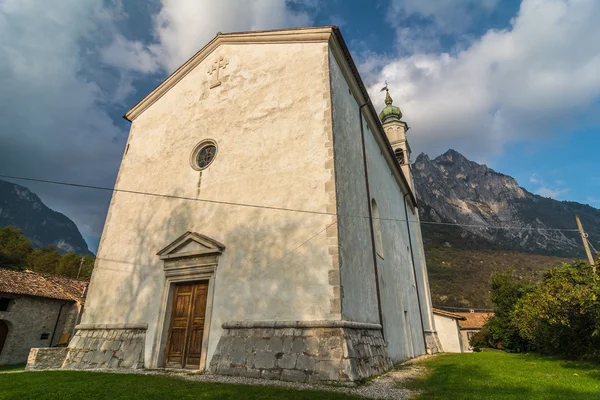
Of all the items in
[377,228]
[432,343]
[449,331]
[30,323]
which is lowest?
[432,343]

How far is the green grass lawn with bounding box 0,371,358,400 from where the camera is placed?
501 centimetres

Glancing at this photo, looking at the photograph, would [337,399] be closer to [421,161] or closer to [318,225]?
[318,225]

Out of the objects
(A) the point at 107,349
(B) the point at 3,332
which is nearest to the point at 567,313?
(A) the point at 107,349

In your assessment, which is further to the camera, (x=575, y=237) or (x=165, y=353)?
(x=575, y=237)

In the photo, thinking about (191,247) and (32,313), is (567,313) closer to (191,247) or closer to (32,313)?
(191,247)

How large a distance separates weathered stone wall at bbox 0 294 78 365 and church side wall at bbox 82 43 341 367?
676 inches

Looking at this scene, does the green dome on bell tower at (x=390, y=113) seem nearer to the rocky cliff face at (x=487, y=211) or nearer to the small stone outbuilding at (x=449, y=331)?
the small stone outbuilding at (x=449, y=331)

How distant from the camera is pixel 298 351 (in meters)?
6.75

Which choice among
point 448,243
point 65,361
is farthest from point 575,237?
point 65,361

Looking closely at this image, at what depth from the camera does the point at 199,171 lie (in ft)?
35.2

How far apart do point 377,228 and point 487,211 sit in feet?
377

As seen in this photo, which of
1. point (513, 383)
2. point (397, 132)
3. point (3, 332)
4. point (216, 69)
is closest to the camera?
point (513, 383)

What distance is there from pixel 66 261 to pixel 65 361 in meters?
50.3

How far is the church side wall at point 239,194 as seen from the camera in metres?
7.88
